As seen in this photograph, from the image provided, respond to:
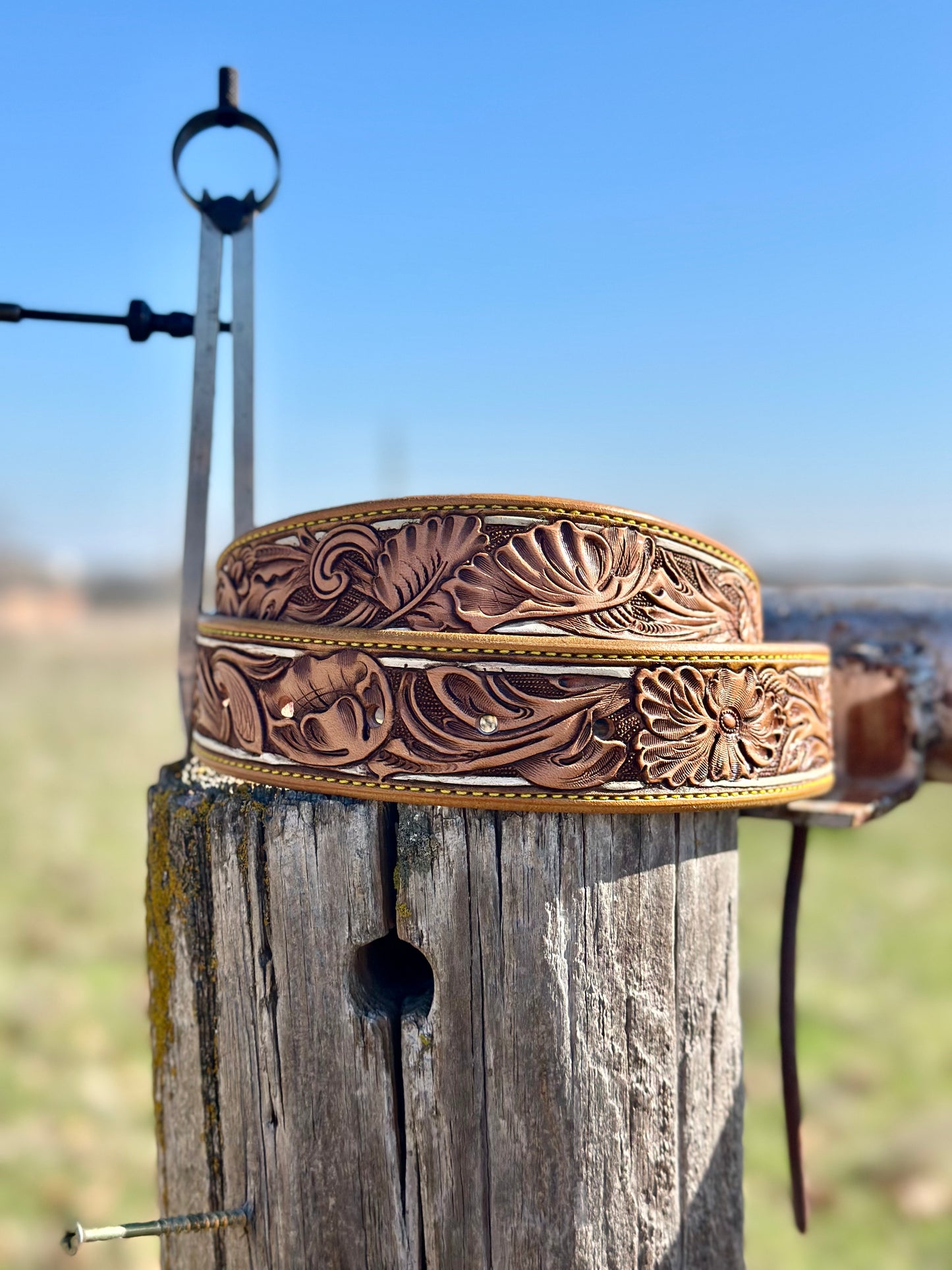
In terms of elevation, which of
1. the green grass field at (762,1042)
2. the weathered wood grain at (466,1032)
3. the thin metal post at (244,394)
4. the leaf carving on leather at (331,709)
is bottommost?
the green grass field at (762,1042)

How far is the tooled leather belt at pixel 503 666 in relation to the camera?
58.3 inches

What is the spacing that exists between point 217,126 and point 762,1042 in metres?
4.78

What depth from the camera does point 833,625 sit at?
99.2 inches

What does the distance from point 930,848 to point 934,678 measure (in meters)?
6.06

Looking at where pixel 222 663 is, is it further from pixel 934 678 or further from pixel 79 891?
pixel 79 891

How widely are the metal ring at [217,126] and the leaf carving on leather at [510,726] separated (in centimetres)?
124

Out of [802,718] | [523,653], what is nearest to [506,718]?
[523,653]

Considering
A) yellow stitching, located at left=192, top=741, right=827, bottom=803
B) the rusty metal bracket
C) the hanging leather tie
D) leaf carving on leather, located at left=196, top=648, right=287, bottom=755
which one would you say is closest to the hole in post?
yellow stitching, located at left=192, top=741, right=827, bottom=803

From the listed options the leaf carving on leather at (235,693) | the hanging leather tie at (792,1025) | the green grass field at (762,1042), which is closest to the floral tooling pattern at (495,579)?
the leaf carving on leather at (235,693)

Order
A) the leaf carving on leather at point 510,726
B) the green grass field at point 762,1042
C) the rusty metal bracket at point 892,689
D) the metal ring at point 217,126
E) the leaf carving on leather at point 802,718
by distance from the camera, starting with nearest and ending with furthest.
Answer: the leaf carving on leather at point 510,726 < the leaf carving on leather at point 802,718 < the metal ring at point 217,126 < the rusty metal bracket at point 892,689 < the green grass field at point 762,1042

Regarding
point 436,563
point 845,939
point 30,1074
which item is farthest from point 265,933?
point 845,939

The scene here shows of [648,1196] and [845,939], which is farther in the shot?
[845,939]

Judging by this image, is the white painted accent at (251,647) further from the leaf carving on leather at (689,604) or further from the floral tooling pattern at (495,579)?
the leaf carving on leather at (689,604)

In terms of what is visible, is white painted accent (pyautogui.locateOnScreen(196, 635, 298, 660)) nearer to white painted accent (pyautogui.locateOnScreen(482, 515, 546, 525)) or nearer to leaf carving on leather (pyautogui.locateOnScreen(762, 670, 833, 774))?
white painted accent (pyautogui.locateOnScreen(482, 515, 546, 525))
